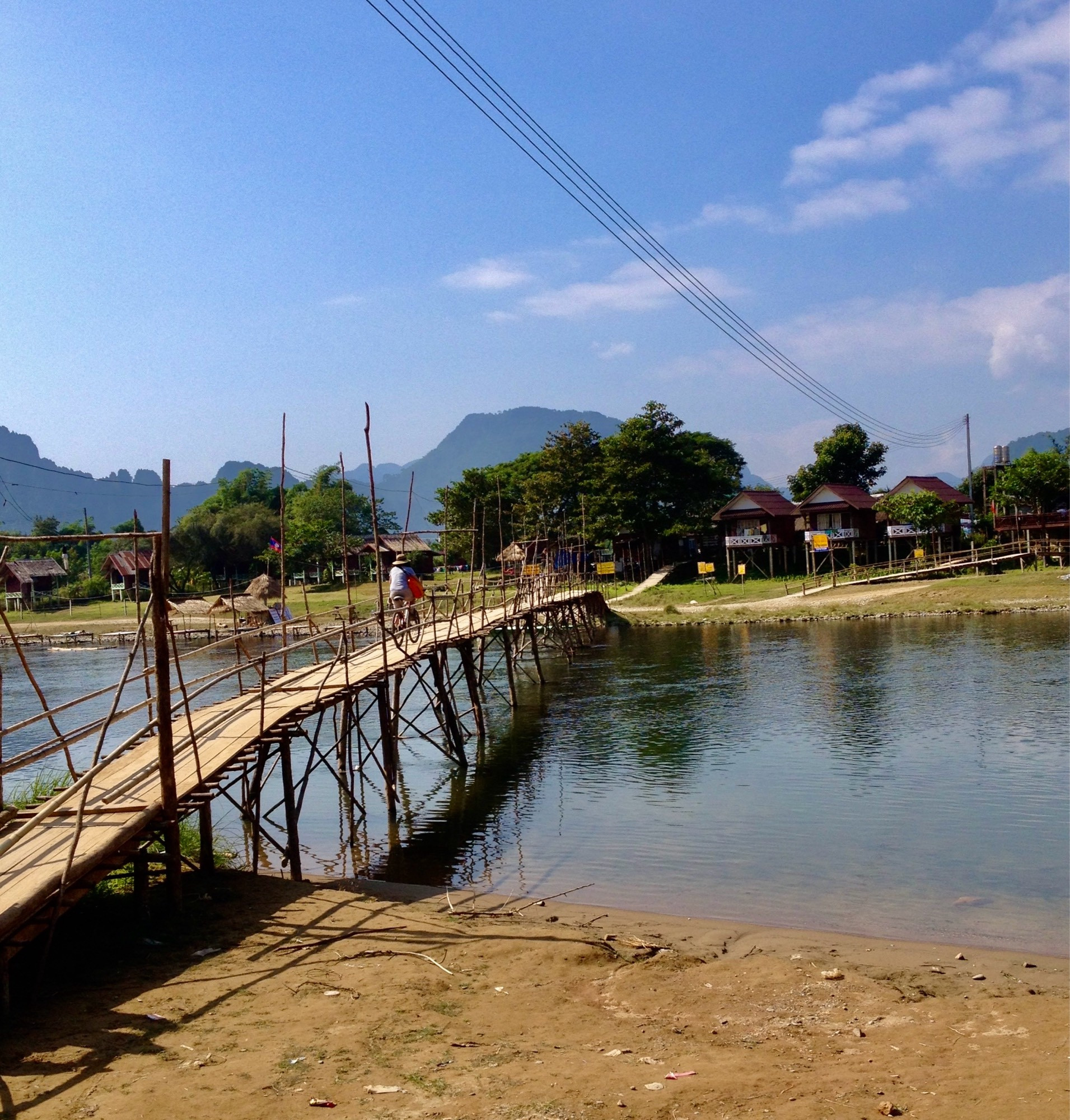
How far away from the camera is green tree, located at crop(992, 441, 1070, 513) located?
49438 mm

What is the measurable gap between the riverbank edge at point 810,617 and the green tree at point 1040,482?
1321 centimetres

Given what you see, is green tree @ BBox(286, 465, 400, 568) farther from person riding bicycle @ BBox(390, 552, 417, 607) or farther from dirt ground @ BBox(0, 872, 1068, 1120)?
dirt ground @ BBox(0, 872, 1068, 1120)

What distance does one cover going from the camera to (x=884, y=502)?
52.9m

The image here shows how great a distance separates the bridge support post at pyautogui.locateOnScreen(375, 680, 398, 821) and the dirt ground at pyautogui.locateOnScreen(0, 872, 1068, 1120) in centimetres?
509

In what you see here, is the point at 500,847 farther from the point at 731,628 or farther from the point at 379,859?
the point at 731,628

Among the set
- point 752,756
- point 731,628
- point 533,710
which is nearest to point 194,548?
point 731,628

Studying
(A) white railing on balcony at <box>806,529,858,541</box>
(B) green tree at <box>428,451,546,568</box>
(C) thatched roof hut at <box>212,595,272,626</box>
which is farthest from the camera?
(B) green tree at <box>428,451,546,568</box>

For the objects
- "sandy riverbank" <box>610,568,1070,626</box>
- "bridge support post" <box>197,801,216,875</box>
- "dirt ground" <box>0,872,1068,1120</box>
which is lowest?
"dirt ground" <box>0,872,1068,1120</box>

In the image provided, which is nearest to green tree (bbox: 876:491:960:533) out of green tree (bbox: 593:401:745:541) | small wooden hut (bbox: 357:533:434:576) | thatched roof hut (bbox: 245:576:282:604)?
green tree (bbox: 593:401:745:541)

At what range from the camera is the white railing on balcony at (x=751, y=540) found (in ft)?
180

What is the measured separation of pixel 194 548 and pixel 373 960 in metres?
62.3

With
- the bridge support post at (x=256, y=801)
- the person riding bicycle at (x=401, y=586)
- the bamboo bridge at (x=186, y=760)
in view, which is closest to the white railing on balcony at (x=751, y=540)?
the bamboo bridge at (x=186, y=760)

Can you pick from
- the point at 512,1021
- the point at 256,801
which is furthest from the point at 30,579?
the point at 512,1021

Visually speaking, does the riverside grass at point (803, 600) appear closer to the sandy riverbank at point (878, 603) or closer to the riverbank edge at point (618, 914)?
the sandy riverbank at point (878, 603)
